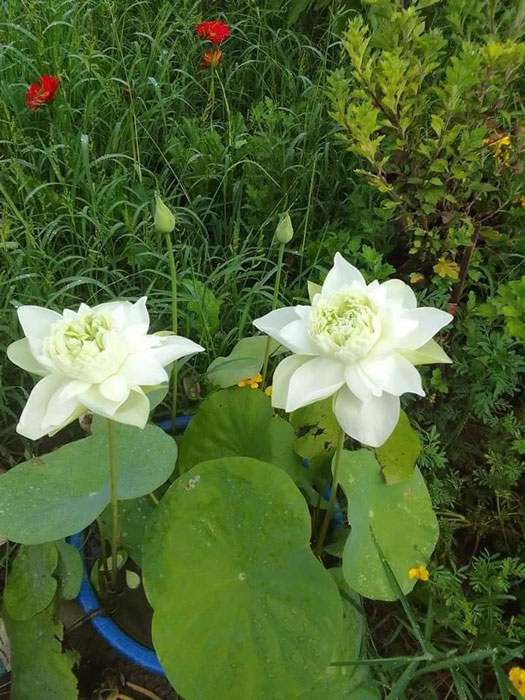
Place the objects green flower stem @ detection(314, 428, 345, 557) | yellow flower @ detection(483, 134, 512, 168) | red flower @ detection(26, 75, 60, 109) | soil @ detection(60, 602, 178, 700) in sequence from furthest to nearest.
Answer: red flower @ detection(26, 75, 60, 109) < yellow flower @ detection(483, 134, 512, 168) < soil @ detection(60, 602, 178, 700) < green flower stem @ detection(314, 428, 345, 557)

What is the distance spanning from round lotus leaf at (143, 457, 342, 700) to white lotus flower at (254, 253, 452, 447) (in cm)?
18

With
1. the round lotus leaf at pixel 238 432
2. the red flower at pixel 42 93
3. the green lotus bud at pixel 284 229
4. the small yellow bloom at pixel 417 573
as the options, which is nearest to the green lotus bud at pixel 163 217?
the green lotus bud at pixel 284 229

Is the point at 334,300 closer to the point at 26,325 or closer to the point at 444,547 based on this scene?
the point at 26,325

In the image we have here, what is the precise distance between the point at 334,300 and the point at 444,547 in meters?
0.70

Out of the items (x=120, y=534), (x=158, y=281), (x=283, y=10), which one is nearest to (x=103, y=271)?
(x=158, y=281)

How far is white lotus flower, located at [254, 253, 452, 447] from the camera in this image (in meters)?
0.71

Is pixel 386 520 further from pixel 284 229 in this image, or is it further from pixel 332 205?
Result: pixel 332 205

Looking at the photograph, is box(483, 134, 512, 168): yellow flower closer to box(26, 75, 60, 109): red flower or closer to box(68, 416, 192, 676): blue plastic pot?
box(26, 75, 60, 109): red flower

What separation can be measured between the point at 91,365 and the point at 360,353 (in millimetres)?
283

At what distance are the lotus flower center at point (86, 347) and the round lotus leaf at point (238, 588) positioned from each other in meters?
0.25

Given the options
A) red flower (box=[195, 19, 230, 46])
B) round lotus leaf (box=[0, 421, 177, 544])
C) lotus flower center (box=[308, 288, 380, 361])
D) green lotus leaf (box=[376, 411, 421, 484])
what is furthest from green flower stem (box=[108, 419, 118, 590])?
red flower (box=[195, 19, 230, 46])

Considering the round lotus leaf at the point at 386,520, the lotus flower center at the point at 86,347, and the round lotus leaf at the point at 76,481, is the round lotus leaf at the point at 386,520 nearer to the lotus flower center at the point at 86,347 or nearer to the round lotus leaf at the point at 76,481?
the round lotus leaf at the point at 76,481

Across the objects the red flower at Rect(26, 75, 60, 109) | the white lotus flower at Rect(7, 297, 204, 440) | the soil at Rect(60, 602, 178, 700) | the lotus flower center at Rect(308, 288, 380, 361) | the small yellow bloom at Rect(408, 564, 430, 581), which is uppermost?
the lotus flower center at Rect(308, 288, 380, 361)

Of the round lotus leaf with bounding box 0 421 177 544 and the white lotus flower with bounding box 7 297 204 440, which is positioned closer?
the white lotus flower with bounding box 7 297 204 440
